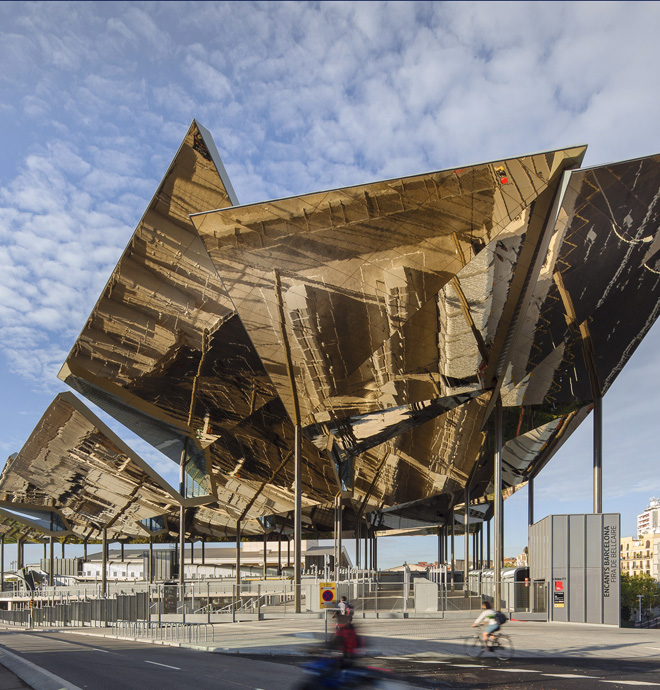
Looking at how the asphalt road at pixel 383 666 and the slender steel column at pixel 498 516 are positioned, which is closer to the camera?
the asphalt road at pixel 383 666

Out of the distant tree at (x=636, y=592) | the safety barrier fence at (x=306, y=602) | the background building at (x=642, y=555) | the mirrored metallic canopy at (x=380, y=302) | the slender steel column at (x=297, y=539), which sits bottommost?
the background building at (x=642, y=555)

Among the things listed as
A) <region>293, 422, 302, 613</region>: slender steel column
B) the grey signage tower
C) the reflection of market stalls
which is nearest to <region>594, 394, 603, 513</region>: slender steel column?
the reflection of market stalls

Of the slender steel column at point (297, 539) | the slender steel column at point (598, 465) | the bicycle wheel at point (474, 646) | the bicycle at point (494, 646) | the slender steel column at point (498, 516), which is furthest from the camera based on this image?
the slender steel column at point (598, 465)

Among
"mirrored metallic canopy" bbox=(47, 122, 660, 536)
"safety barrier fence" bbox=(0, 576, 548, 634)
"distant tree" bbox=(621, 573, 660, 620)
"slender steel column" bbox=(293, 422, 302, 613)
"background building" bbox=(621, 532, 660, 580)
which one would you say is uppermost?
"mirrored metallic canopy" bbox=(47, 122, 660, 536)

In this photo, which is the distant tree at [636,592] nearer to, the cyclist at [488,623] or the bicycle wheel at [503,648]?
the bicycle wheel at [503,648]

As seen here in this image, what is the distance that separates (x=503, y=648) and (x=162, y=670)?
297 inches

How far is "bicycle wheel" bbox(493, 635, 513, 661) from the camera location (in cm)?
1644

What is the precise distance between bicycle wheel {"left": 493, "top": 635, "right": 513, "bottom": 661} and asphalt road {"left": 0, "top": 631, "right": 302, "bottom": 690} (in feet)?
15.0

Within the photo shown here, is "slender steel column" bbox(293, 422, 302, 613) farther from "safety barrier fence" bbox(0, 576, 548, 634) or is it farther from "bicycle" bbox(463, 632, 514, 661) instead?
"bicycle" bbox(463, 632, 514, 661)

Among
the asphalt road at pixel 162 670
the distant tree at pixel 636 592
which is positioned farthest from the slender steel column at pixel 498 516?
the distant tree at pixel 636 592

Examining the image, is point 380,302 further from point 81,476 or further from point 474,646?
point 81,476

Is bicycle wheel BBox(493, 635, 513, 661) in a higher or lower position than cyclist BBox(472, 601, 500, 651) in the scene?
lower

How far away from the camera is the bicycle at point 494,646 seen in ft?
53.9

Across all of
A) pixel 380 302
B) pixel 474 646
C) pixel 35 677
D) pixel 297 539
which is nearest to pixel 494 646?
pixel 474 646
